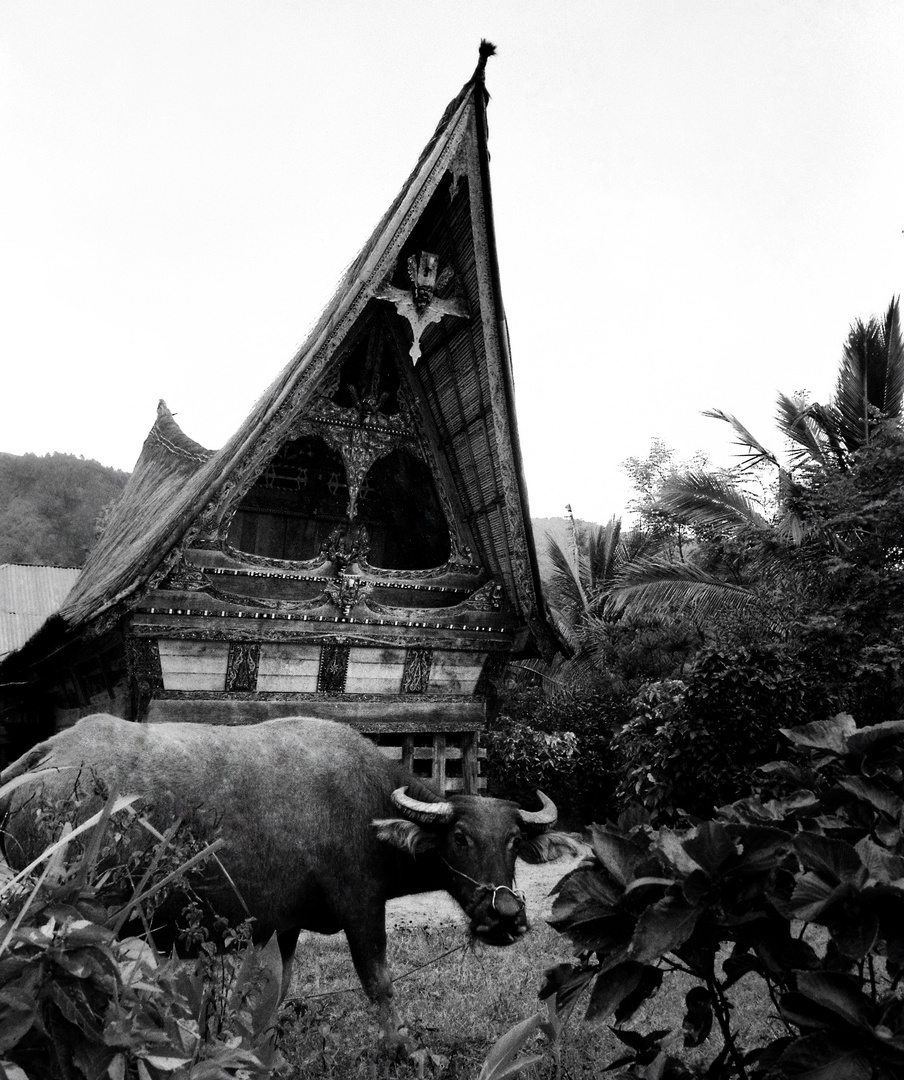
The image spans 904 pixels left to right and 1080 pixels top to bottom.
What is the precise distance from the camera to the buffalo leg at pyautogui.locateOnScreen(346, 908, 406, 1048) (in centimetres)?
428

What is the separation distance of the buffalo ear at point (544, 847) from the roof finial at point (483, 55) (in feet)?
19.3

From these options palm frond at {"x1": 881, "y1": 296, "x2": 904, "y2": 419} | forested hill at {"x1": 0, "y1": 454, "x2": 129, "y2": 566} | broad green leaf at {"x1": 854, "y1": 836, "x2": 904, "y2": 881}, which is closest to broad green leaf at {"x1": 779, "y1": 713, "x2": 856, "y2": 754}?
broad green leaf at {"x1": 854, "y1": 836, "x2": 904, "y2": 881}

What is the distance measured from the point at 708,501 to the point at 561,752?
4704 millimetres

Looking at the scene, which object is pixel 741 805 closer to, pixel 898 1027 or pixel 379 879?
pixel 898 1027

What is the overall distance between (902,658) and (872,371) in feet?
23.2

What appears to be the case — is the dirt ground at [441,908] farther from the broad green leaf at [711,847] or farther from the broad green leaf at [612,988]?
the broad green leaf at [711,847]

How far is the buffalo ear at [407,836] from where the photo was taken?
4.29m

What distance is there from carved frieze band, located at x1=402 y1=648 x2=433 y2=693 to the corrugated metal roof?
27.6 ft

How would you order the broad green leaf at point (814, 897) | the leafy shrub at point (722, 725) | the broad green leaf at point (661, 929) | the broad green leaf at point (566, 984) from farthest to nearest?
1. the leafy shrub at point (722, 725)
2. the broad green leaf at point (566, 984)
3. the broad green leaf at point (661, 929)
4. the broad green leaf at point (814, 897)

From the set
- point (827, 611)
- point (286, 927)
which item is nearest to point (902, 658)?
point (827, 611)

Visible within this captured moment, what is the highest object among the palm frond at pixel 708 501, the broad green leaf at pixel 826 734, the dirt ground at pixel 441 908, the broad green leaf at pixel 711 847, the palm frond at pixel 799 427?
the palm frond at pixel 799 427

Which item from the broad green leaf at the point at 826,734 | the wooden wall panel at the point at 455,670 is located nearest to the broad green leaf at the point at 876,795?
the broad green leaf at the point at 826,734

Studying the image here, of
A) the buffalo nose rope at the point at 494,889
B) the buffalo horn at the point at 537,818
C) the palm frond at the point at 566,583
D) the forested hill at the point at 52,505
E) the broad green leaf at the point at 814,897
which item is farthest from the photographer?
the forested hill at the point at 52,505

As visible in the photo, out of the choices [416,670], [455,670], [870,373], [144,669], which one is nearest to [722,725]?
[455,670]
